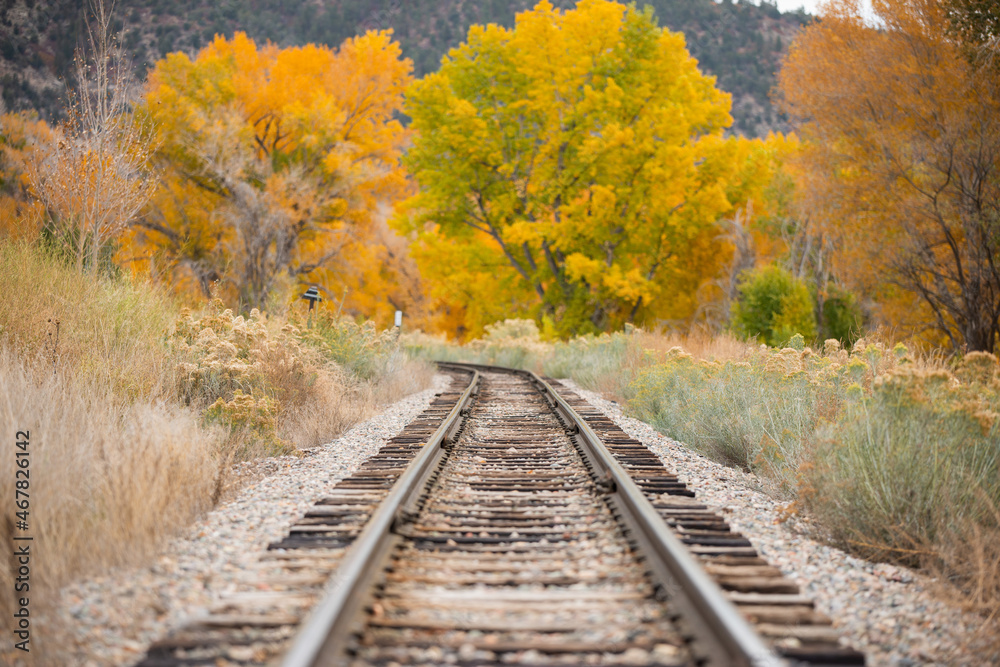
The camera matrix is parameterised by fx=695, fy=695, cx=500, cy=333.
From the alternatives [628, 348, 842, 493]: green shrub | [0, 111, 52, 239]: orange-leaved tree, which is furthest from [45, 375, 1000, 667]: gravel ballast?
[0, 111, 52, 239]: orange-leaved tree

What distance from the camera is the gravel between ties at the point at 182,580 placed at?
2.88 metres

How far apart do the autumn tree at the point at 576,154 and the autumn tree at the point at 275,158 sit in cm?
221

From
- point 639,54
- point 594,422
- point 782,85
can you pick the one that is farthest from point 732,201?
point 594,422

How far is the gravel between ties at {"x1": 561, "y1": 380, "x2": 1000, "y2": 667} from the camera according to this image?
2.95 m

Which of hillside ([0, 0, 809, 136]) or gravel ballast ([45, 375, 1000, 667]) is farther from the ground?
hillside ([0, 0, 809, 136])

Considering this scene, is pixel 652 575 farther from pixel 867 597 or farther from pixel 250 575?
pixel 250 575

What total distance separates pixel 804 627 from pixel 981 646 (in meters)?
0.80

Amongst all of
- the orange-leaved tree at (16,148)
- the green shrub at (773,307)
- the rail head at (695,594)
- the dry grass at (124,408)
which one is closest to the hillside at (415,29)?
the orange-leaved tree at (16,148)

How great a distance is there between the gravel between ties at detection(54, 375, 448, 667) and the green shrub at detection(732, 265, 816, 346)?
16.9 meters

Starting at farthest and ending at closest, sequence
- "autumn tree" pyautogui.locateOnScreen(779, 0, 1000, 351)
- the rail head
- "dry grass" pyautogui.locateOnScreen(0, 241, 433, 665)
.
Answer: "autumn tree" pyautogui.locateOnScreen(779, 0, 1000, 351), "dry grass" pyautogui.locateOnScreen(0, 241, 433, 665), the rail head

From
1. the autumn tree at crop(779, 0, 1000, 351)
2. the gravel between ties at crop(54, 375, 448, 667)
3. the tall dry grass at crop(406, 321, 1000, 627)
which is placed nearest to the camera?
the gravel between ties at crop(54, 375, 448, 667)

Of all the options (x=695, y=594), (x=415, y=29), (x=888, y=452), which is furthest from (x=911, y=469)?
(x=415, y=29)

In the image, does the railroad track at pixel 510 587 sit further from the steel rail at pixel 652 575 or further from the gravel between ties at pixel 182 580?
the gravel between ties at pixel 182 580

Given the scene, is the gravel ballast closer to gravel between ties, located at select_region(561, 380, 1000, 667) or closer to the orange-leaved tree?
gravel between ties, located at select_region(561, 380, 1000, 667)
